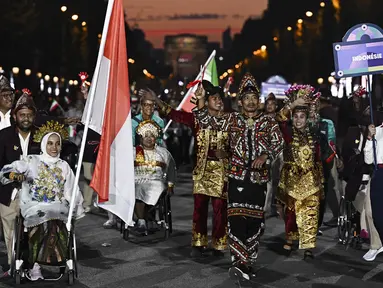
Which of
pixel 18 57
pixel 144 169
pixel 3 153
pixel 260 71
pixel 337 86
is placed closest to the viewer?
pixel 3 153

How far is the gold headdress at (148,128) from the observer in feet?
47.3

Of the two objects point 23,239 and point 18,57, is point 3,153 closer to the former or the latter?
point 23,239

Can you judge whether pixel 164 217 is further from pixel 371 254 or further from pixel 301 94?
pixel 371 254

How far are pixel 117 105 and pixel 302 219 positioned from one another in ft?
10.1

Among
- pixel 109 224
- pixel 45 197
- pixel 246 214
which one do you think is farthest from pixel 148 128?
pixel 45 197

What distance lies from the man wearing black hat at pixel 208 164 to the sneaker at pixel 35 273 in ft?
7.78

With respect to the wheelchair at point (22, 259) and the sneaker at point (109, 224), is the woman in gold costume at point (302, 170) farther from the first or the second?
the sneaker at point (109, 224)

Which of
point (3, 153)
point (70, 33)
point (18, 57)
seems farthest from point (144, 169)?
point (70, 33)

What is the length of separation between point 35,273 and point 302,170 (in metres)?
3.62

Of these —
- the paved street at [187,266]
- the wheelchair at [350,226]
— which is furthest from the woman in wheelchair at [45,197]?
the wheelchair at [350,226]

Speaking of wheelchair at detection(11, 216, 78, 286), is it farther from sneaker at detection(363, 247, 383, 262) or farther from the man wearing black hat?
sneaker at detection(363, 247, 383, 262)

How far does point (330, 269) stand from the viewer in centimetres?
1150

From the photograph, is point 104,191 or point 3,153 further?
point 3,153

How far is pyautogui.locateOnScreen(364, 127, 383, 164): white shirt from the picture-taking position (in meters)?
12.3
